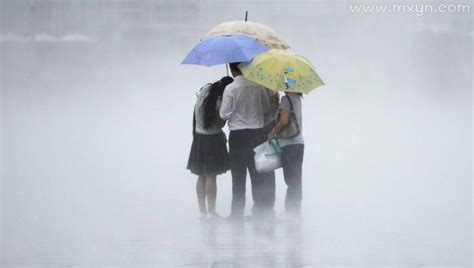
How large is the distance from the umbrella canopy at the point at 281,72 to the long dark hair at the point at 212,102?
23 centimetres

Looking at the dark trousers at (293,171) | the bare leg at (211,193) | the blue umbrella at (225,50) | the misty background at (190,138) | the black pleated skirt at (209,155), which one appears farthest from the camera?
the bare leg at (211,193)

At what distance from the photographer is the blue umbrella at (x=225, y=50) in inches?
393

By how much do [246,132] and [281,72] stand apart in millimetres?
617

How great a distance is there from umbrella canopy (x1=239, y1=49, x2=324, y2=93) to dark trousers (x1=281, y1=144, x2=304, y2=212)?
1.76 feet

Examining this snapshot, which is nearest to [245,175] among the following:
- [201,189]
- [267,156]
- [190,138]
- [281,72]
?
[267,156]

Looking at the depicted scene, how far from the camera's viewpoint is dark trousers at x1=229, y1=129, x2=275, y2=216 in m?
10.1

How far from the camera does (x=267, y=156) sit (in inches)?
395

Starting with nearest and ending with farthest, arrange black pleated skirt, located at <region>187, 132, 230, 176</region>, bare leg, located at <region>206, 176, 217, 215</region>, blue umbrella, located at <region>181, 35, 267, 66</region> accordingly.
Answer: blue umbrella, located at <region>181, 35, 267, 66</region>
black pleated skirt, located at <region>187, 132, 230, 176</region>
bare leg, located at <region>206, 176, 217, 215</region>

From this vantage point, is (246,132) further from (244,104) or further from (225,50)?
(225,50)

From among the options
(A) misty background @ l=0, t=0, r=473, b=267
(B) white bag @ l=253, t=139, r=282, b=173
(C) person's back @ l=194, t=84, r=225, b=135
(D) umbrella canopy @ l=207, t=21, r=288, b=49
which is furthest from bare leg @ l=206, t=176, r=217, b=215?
(D) umbrella canopy @ l=207, t=21, r=288, b=49

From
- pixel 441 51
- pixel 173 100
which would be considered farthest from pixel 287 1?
pixel 173 100

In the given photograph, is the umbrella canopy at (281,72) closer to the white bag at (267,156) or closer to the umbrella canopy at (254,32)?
the umbrella canopy at (254,32)

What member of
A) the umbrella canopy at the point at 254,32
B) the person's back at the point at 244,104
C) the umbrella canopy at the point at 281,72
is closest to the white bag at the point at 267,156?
the person's back at the point at 244,104

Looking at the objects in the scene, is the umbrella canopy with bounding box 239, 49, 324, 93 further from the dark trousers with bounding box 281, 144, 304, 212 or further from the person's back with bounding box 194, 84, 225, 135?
the dark trousers with bounding box 281, 144, 304, 212
